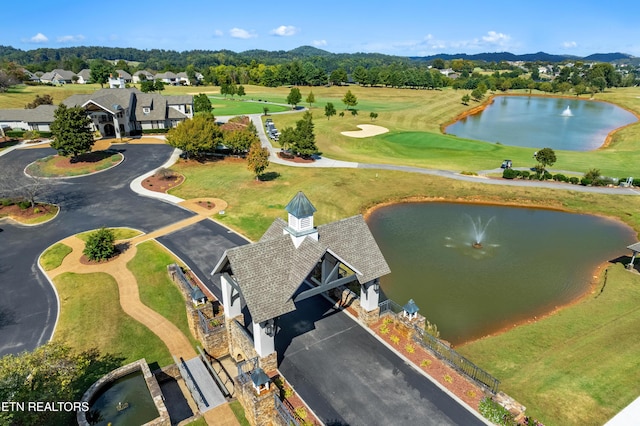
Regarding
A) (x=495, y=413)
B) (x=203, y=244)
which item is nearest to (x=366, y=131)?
(x=203, y=244)

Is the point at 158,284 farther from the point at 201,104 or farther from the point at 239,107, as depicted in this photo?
the point at 239,107

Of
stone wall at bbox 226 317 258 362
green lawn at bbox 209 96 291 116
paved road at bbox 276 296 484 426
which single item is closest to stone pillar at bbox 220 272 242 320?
stone wall at bbox 226 317 258 362

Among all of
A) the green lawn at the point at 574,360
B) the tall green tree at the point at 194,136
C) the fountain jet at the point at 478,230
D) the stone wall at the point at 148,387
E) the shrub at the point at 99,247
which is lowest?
the green lawn at the point at 574,360

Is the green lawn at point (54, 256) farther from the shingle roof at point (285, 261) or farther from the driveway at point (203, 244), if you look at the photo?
the shingle roof at point (285, 261)

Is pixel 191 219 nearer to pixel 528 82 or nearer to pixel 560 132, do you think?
pixel 560 132

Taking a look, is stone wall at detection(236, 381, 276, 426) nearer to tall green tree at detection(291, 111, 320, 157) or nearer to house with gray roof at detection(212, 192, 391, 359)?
house with gray roof at detection(212, 192, 391, 359)

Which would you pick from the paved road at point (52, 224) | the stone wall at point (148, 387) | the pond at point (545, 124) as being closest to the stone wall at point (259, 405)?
the stone wall at point (148, 387)
